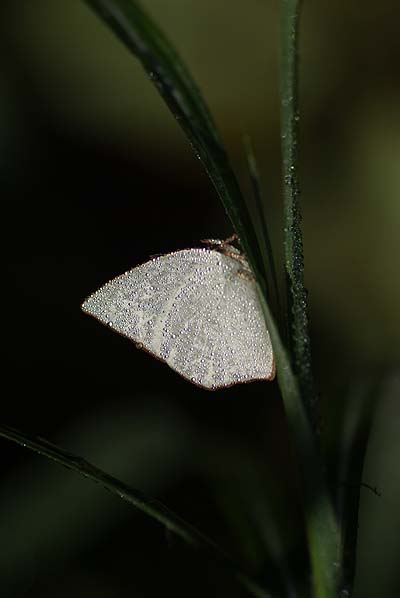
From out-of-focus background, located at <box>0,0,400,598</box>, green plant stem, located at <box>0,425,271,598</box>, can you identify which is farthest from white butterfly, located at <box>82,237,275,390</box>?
out-of-focus background, located at <box>0,0,400,598</box>

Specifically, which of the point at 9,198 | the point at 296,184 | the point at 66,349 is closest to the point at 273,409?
the point at 66,349

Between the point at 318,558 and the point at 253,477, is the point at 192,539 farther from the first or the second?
the point at 253,477

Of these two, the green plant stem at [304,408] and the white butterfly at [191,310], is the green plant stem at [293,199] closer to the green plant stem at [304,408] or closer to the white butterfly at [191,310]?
the green plant stem at [304,408]

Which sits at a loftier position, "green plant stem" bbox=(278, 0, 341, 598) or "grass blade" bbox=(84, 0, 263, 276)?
"grass blade" bbox=(84, 0, 263, 276)

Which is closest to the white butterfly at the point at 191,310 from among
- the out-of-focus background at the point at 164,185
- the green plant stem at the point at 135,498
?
the green plant stem at the point at 135,498

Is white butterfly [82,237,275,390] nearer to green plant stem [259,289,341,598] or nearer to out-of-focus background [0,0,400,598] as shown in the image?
green plant stem [259,289,341,598]

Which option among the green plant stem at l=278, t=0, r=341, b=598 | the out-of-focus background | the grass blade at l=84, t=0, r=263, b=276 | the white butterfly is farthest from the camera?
the out-of-focus background

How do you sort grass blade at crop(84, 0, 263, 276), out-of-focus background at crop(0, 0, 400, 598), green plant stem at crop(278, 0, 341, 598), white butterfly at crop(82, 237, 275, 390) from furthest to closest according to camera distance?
out-of-focus background at crop(0, 0, 400, 598) → white butterfly at crop(82, 237, 275, 390) → green plant stem at crop(278, 0, 341, 598) → grass blade at crop(84, 0, 263, 276)
